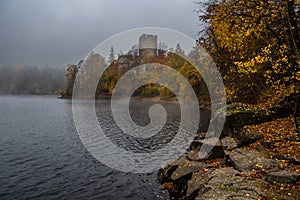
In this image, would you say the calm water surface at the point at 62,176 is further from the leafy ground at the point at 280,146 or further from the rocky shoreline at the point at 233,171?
the leafy ground at the point at 280,146

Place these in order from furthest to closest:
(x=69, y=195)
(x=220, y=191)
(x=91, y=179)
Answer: (x=91, y=179)
(x=69, y=195)
(x=220, y=191)

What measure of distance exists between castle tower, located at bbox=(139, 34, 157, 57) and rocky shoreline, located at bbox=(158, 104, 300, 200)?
86132mm

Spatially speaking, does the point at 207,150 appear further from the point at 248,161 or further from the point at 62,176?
the point at 62,176

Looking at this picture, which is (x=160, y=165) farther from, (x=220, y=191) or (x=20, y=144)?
(x=20, y=144)

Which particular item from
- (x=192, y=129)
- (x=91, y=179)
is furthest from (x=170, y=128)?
(x=91, y=179)

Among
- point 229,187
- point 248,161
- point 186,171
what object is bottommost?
point 186,171

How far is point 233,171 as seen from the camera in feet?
42.8

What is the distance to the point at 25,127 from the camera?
122ft

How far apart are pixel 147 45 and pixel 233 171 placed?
10340 centimetres

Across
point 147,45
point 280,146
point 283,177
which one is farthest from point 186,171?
point 147,45

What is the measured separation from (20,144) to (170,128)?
59.7 feet

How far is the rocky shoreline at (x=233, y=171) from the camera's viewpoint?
34.4 ft

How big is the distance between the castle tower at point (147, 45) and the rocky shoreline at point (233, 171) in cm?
8613

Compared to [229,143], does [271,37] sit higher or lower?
higher
